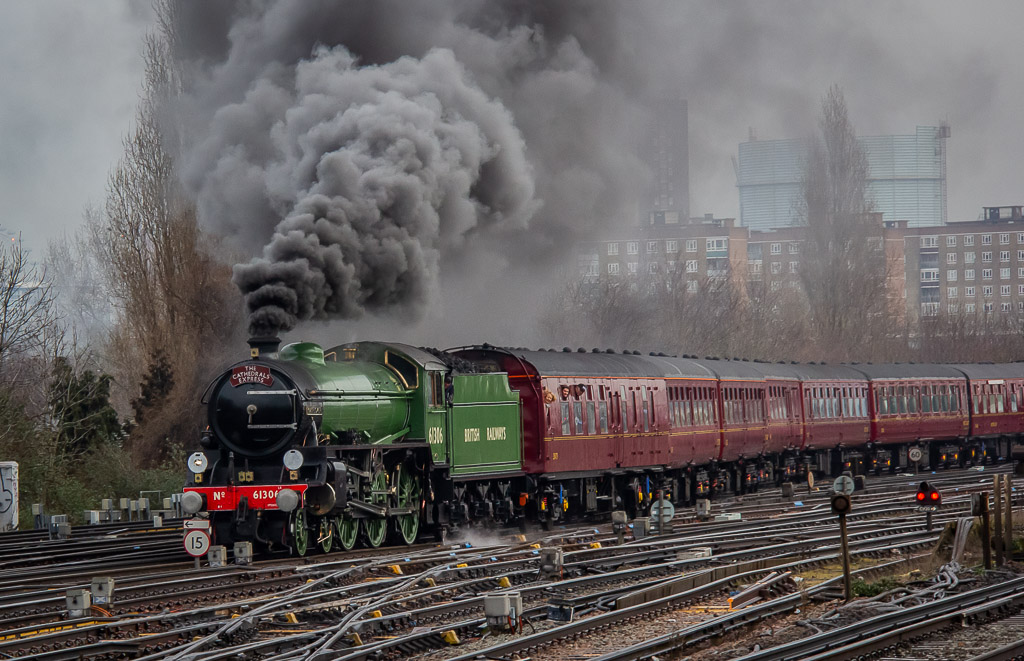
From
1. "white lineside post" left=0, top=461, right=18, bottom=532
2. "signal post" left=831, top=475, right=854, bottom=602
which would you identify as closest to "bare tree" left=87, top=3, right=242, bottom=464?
"white lineside post" left=0, top=461, right=18, bottom=532

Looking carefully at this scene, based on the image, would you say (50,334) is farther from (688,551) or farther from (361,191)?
(688,551)

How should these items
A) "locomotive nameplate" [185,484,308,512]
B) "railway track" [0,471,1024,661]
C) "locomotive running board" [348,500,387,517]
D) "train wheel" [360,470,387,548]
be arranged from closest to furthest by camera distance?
"railway track" [0,471,1024,661] < "locomotive nameplate" [185,484,308,512] < "locomotive running board" [348,500,387,517] < "train wheel" [360,470,387,548]

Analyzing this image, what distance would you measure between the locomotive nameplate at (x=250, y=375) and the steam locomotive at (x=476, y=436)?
2 centimetres

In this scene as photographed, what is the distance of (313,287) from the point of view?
1902cm

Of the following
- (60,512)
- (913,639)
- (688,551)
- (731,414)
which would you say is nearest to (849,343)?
(731,414)

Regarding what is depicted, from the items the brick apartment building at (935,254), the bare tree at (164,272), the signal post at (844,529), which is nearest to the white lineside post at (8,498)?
the bare tree at (164,272)

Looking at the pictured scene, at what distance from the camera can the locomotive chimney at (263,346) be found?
17.5m

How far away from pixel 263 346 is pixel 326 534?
2618 mm

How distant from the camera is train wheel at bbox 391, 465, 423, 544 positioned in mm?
18781

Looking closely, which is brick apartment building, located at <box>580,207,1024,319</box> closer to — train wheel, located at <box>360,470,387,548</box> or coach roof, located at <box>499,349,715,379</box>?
coach roof, located at <box>499,349,715,379</box>

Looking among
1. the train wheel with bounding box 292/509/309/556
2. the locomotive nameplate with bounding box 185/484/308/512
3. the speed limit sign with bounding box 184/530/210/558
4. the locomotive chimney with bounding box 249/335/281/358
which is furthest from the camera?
the locomotive chimney with bounding box 249/335/281/358

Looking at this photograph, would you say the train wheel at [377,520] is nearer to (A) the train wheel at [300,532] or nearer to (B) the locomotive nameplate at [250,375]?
(A) the train wheel at [300,532]

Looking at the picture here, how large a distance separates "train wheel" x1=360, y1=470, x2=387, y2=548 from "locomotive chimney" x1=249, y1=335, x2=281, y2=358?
2174mm

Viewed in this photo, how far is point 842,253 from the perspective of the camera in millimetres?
67812
